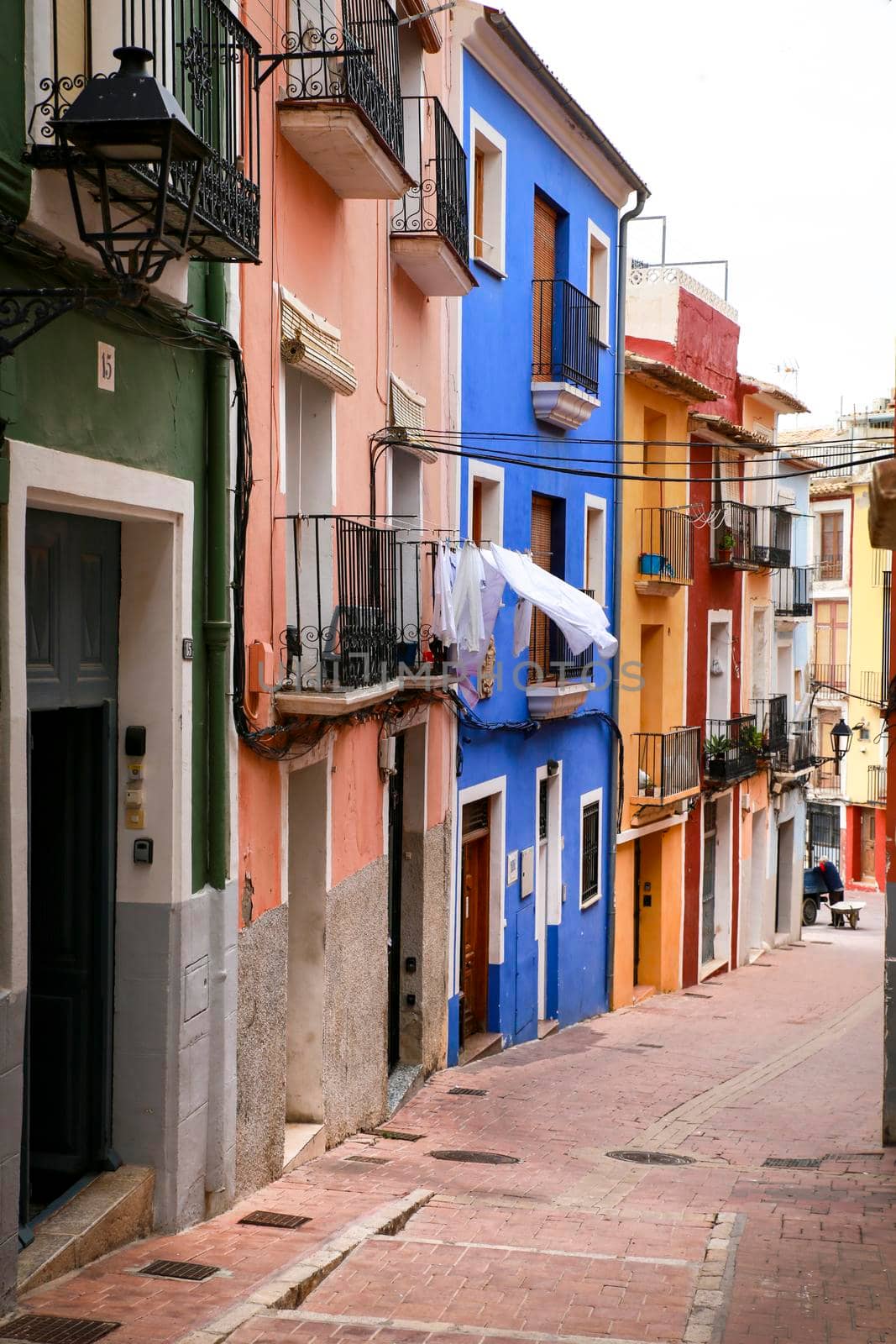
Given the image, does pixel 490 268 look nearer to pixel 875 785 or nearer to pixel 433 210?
pixel 433 210

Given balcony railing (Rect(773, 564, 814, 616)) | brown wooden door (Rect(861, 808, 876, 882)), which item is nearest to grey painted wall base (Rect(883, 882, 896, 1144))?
balcony railing (Rect(773, 564, 814, 616))

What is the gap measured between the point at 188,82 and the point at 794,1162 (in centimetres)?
805

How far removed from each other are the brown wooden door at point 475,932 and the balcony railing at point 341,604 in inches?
178

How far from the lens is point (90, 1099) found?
6.99 m

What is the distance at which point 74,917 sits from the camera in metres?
6.93

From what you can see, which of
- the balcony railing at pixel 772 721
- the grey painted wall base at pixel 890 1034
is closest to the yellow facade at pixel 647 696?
the balcony railing at pixel 772 721

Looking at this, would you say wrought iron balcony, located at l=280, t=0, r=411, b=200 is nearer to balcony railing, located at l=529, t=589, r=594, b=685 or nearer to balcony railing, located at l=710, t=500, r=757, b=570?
balcony railing, located at l=529, t=589, r=594, b=685

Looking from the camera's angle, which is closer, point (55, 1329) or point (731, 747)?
point (55, 1329)

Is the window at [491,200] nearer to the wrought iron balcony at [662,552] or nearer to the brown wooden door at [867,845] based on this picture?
the wrought iron balcony at [662,552]

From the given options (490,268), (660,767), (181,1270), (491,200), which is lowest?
(181,1270)

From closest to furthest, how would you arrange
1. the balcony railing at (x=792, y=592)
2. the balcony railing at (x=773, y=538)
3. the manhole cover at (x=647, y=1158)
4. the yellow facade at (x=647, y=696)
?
the manhole cover at (x=647, y=1158), the yellow facade at (x=647, y=696), the balcony railing at (x=773, y=538), the balcony railing at (x=792, y=592)

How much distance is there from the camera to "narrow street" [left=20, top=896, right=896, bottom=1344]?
19.9 ft

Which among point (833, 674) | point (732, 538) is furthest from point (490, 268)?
point (833, 674)

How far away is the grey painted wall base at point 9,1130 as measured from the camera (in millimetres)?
5473
